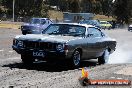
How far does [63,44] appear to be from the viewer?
37.0 feet

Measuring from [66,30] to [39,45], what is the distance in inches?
64.5

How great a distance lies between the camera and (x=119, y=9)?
4562 inches

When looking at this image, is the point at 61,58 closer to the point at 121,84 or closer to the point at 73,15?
the point at 121,84

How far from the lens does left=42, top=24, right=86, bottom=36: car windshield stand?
12.7 meters

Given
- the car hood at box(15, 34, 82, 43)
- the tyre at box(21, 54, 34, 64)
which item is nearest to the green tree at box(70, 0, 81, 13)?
the tyre at box(21, 54, 34, 64)

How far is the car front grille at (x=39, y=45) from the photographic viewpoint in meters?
11.3

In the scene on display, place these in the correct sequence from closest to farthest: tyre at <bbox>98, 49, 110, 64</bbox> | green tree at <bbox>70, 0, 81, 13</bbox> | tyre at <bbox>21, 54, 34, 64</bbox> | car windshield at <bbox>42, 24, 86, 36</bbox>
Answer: tyre at <bbox>21, 54, 34, 64</bbox> → car windshield at <bbox>42, 24, 86, 36</bbox> → tyre at <bbox>98, 49, 110, 64</bbox> → green tree at <bbox>70, 0, 81, 13</bbox>

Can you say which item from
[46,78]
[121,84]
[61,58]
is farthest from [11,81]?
[121,84]

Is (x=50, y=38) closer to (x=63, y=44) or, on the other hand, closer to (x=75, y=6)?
(x=63, y=44)

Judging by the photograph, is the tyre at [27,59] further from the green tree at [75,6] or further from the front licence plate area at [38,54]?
the green tree at [75,6]

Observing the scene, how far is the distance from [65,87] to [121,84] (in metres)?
4.75

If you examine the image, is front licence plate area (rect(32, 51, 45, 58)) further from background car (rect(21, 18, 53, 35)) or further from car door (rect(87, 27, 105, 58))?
background car (rect(21, 18, 53, 35))

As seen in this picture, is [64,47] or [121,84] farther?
[64,47]

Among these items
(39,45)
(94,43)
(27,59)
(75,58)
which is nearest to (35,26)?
(94,43)
